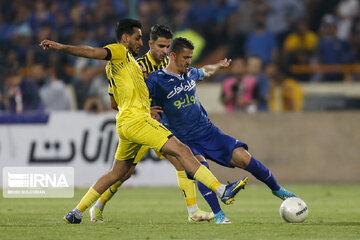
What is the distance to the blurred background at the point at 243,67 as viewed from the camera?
16406mm

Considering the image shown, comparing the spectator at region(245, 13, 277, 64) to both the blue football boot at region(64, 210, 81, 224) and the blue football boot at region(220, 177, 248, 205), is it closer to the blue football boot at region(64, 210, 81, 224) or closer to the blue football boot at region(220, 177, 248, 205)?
the blue football boot at region(64, 210, 81, 224)

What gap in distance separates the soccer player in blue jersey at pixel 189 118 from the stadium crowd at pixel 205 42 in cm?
707

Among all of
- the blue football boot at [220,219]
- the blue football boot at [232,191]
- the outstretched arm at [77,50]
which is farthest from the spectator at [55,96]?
the blue football boot at [232,191]

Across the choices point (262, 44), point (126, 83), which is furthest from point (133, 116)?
point (262, 44)

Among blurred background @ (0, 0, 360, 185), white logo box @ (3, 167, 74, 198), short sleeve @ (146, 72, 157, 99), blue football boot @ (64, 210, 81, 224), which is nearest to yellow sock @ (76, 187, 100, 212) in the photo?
blue football boot @ (64, 210, 81, 224)

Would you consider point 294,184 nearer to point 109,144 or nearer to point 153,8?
point 109,144

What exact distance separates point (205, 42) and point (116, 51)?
36.8 ft

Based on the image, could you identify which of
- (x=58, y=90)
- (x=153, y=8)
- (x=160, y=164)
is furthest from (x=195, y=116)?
(x=153, y=8)

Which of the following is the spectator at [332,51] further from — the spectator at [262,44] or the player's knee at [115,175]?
the player's knee at [115,175]

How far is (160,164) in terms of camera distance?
16016 millimetres

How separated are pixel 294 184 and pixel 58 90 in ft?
17.0

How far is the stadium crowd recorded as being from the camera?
55.6ft

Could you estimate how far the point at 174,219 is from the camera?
981 centimetres

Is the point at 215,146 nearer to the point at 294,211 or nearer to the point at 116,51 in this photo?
the point at 294,211
